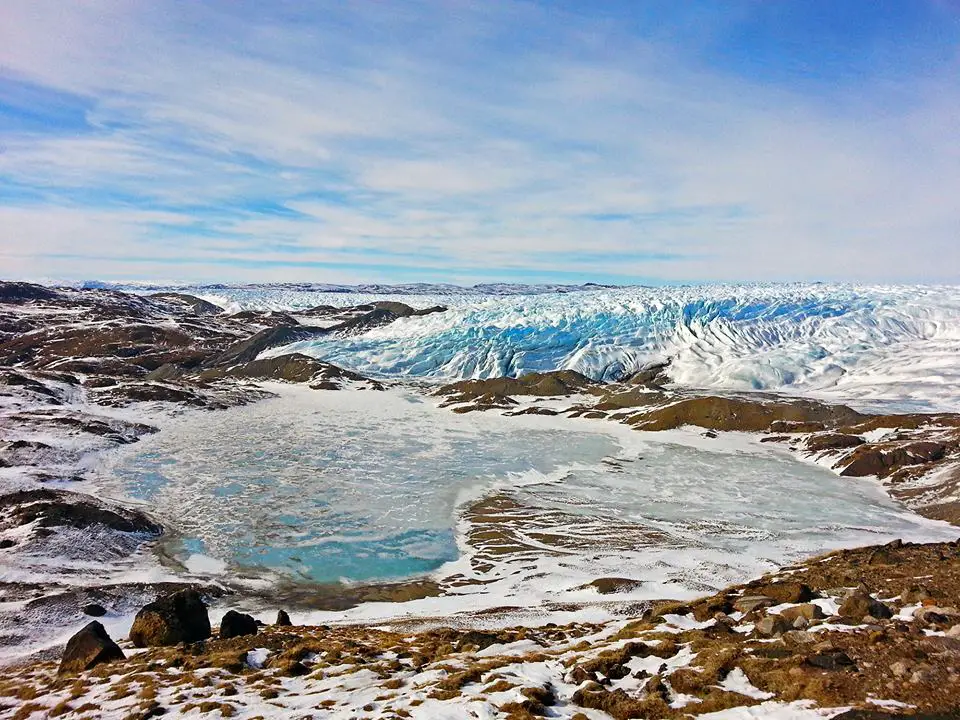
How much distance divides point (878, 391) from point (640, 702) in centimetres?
11540

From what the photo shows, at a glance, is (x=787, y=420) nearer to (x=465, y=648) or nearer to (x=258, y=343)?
(x=465, y=648)

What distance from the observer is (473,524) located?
150ft

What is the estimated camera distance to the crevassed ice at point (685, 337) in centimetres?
12588

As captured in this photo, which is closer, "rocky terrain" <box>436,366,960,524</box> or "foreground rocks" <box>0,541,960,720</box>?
"foreground rocks" <box>0,541,960,720</box>

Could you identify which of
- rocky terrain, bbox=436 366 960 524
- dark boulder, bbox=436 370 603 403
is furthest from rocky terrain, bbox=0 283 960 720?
dark boulder, bbox=436 370 603 403

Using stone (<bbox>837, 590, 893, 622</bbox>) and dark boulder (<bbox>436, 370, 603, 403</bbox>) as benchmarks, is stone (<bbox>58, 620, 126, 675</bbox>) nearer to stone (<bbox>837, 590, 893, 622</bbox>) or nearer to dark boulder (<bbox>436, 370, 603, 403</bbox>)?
stone (<bbox>837, 590, 893, 622</bbox>)

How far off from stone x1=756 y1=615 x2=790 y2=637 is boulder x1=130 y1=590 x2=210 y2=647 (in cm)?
1701

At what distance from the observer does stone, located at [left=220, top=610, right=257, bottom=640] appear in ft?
63.8

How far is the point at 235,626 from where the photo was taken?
19.7m

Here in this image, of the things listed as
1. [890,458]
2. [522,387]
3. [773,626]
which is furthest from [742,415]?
[773,626]

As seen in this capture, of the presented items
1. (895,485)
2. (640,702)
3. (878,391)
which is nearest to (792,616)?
(640,702)

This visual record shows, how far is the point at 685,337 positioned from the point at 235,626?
141433 mm

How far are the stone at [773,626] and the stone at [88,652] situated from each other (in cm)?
1816

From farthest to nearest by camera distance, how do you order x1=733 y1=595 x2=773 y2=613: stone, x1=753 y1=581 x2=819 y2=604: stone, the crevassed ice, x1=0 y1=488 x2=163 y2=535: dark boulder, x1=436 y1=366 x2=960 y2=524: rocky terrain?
the crevassed ice, x1=436 y1=366 x2=960 y2=524: rocky terrain, x1=0 y1=488 x2=163 y2=535: dark boulder, x1=753 y1=581 x2=819 y2=604: stone, x1=733 y1=595 x2=773 y2=613: stone
